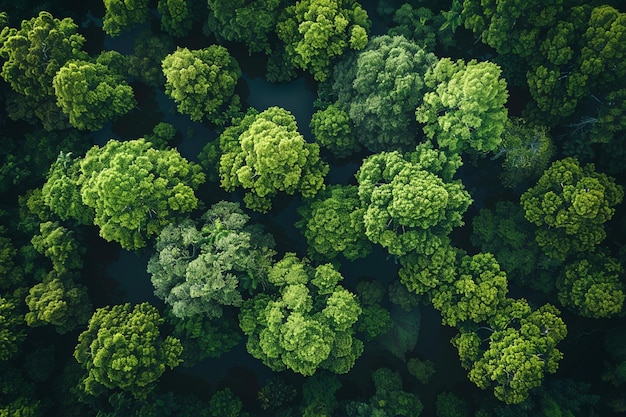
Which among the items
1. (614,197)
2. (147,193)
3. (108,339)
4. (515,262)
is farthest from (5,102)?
(614,197)

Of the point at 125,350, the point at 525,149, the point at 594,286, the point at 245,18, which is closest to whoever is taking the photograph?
the point at 125,350

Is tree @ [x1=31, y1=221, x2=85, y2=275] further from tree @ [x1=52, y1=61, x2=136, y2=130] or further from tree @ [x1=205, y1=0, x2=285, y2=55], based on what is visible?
tree @ [x1=205, y1=0, x2=285, y2=55]

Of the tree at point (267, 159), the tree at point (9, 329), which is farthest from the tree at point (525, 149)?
the tree at point (9, 329)

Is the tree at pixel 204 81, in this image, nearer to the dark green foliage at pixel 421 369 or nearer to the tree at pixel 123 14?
the tree at pixel 123 14

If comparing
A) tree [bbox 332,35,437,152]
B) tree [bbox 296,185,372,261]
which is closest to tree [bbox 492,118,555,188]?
tree [bbox 332,35,437,152]

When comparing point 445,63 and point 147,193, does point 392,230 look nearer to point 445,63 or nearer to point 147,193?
point 445,63

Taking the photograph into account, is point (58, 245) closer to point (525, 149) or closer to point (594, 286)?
point (525, 149)

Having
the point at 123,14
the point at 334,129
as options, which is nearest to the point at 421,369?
the point at 334,129
